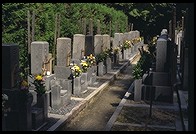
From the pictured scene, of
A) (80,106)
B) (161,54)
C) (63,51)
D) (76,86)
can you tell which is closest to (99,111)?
(80,106)

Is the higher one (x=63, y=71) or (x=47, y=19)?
(x=47, y=19)

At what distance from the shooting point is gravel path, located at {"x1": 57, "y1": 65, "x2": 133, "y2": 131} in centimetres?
916

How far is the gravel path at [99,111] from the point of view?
9.16 m

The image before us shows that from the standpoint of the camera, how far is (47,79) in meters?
10.9

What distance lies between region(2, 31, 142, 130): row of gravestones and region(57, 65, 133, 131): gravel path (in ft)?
2.55

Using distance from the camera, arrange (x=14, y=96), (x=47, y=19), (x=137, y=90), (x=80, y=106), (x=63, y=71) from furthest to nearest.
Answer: (x=47, y=19) < (x=63, y=71) < (x=137, y=90) < (x=80, y=106) < (x=14, y=96)

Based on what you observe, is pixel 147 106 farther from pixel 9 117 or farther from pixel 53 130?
pixel 9 117

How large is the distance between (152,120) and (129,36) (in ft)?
68.2

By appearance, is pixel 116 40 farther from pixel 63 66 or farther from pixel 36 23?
pixel 36 23

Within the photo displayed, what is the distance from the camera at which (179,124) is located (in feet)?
29.4

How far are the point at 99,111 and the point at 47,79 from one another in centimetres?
211

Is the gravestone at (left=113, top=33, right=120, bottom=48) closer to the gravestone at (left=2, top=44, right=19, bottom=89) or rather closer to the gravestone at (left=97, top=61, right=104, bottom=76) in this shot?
the gravestone at (left=97, top=61, right=104, bottom=76)

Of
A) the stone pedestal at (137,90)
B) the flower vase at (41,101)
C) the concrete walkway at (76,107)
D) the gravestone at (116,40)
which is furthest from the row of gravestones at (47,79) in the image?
the gravestone at (116,40)

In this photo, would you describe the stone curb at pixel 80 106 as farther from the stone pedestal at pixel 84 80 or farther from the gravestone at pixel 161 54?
the gravestone at pixel 161 54
